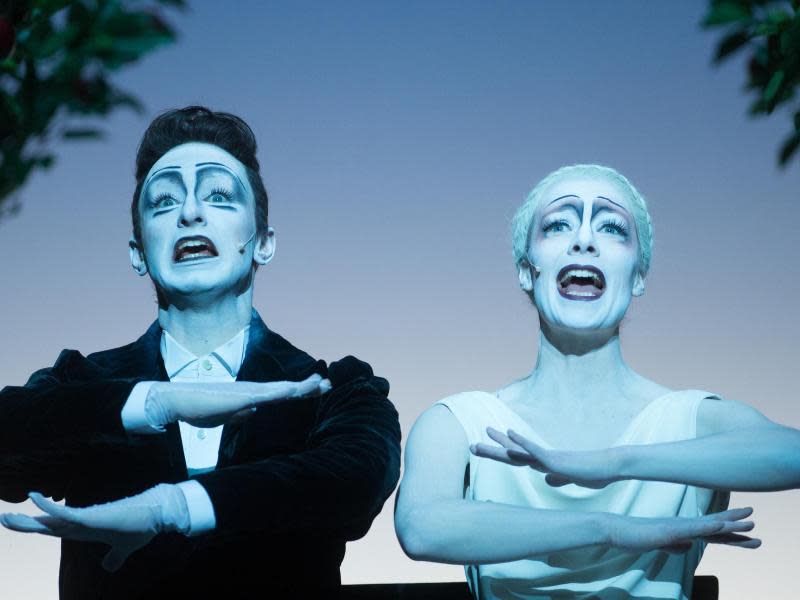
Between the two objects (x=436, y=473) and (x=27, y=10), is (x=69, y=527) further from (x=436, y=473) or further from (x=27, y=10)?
(x=27, y=10)

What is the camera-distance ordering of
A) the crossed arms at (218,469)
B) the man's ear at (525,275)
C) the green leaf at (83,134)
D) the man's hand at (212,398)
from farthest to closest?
the man's ear at (525,275) < the man's hand at (212,398) < the crossed arms at (218,469) < the green leaf at (83,134)

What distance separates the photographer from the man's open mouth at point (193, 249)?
2.78 m

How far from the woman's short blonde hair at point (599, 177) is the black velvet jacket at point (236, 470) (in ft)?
1.53

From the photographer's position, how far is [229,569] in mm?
2619

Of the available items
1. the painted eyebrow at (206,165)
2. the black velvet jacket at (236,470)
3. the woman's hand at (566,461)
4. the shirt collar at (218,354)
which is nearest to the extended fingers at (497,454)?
the woman's hand at (566,461)

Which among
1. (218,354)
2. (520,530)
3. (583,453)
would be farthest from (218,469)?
(583,453)

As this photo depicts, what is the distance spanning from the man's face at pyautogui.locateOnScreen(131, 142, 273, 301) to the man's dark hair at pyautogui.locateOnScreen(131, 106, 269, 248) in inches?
1.1

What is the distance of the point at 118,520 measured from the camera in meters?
2.44

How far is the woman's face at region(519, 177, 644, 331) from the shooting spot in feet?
8.54

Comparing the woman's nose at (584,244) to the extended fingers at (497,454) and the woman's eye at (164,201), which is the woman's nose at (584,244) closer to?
the extended fingers at (497,454)

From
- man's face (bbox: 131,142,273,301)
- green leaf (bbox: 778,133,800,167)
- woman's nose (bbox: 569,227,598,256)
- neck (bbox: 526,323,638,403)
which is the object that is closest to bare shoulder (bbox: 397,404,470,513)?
neck (bbox: 526,323,638,403)

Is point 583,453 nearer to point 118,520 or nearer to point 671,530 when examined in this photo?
point 671,530

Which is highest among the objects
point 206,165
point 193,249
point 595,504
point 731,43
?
point 206,165

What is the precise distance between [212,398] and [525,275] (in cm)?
74
